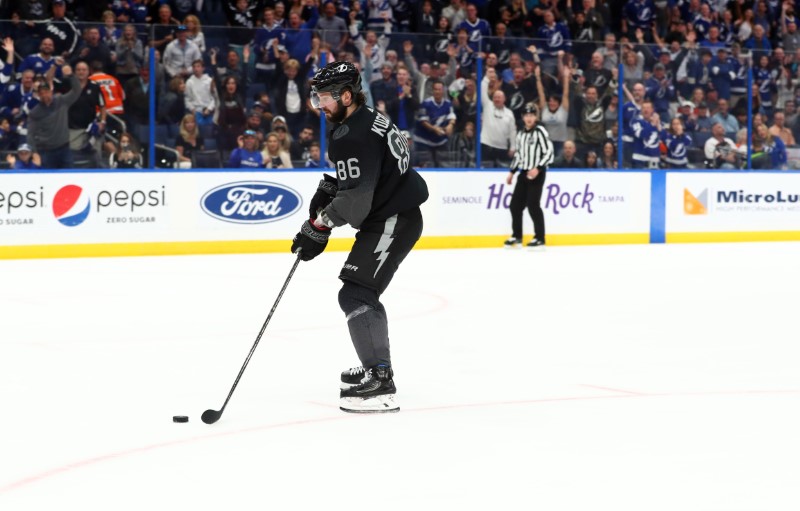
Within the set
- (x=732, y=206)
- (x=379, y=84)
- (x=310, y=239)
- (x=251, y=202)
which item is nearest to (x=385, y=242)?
(x=310, y=239)

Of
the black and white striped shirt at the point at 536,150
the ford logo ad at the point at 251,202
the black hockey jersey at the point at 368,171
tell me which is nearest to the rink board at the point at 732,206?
the black and white striped shirt at the point at 536,150

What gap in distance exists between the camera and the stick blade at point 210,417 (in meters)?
4.29

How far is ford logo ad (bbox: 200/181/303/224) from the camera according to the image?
40.7ft

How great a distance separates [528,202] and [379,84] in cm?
196

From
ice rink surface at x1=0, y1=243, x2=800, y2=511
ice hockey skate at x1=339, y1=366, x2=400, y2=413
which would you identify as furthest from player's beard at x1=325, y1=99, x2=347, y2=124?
ice rink surface at x1=0, y1=243, x2=800, y2=511

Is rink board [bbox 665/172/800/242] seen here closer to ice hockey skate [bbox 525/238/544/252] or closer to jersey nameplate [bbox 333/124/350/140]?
ice hockey skate [bbox 525/238/544/252]

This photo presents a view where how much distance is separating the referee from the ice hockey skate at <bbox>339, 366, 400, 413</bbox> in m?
8.60

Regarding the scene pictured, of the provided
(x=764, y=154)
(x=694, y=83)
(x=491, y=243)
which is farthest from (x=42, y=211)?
(x=764, y=154)

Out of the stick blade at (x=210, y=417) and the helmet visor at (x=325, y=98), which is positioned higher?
the helmet visor at (x=325, y=98)

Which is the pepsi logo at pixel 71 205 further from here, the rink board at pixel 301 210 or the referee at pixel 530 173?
the referee at pixel 530 173

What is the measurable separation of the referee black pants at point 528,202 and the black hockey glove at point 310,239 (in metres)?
8.58

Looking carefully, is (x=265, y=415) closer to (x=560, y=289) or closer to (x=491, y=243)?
(x=560, y=289)

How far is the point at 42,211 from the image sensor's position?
11.6 m

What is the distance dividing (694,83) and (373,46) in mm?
3909
